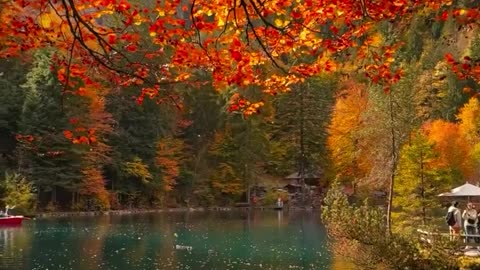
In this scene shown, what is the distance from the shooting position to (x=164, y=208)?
43.0 metres

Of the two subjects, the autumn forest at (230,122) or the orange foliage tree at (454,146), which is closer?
the autumn forest at (230,122)

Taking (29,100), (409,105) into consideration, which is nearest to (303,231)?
(409,105)

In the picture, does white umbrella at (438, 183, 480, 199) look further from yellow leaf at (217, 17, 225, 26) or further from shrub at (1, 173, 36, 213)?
shrub at (1, 173, 36, 213)

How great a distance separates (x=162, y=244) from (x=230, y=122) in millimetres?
25773

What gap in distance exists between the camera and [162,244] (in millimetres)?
22984

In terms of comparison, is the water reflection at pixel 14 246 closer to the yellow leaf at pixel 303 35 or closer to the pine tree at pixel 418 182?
the pine tree at pixel 418 182

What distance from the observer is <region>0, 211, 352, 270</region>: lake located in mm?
18391

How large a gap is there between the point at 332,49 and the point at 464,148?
37.2m

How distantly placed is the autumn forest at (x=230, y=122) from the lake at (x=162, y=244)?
141 inches

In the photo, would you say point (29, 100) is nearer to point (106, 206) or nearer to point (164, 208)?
point (106, 206)

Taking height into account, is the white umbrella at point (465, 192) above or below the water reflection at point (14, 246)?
above

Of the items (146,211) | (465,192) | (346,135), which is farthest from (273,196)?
(465,192)

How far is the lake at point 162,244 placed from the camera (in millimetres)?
18391

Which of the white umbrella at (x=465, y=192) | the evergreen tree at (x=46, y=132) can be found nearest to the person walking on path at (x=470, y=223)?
the white umbrella at (x=465, y=192)
